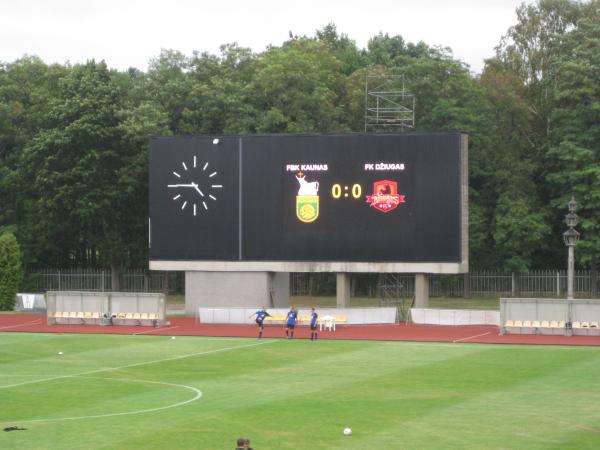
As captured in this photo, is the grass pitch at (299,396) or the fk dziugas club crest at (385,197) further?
the fk dziugas club crest at (385,197)

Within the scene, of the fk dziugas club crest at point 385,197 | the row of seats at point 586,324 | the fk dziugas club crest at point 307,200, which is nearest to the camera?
the row of seats at point 586,324

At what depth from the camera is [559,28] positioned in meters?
86.1

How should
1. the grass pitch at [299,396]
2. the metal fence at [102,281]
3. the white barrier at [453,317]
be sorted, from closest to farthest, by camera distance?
1. the grass pitch at [299,396]
2. the white barrier at [453,317]
3. the metal fence at [102,281]

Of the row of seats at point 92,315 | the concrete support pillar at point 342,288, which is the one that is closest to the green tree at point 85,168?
the row of seats at point 92,315

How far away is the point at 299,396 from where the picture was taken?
105 ft

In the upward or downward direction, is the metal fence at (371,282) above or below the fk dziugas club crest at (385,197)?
below

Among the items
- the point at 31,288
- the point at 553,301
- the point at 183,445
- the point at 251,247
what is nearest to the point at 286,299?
the point at 251,247

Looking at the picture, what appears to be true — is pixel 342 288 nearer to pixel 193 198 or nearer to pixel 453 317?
pixel 453 317

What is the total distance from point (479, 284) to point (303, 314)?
76.6ft

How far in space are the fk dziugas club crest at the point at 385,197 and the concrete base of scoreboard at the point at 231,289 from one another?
733 cm

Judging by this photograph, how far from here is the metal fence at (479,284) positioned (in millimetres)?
75750

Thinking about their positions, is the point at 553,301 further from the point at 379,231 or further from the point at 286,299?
the point at 286,299

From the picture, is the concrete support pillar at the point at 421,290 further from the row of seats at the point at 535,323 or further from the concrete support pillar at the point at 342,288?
the row of seats at the point at 535,323

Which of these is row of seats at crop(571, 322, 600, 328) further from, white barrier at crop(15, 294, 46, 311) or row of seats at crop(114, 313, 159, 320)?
→ white barrier at crop(15, 294, 46, 311)
